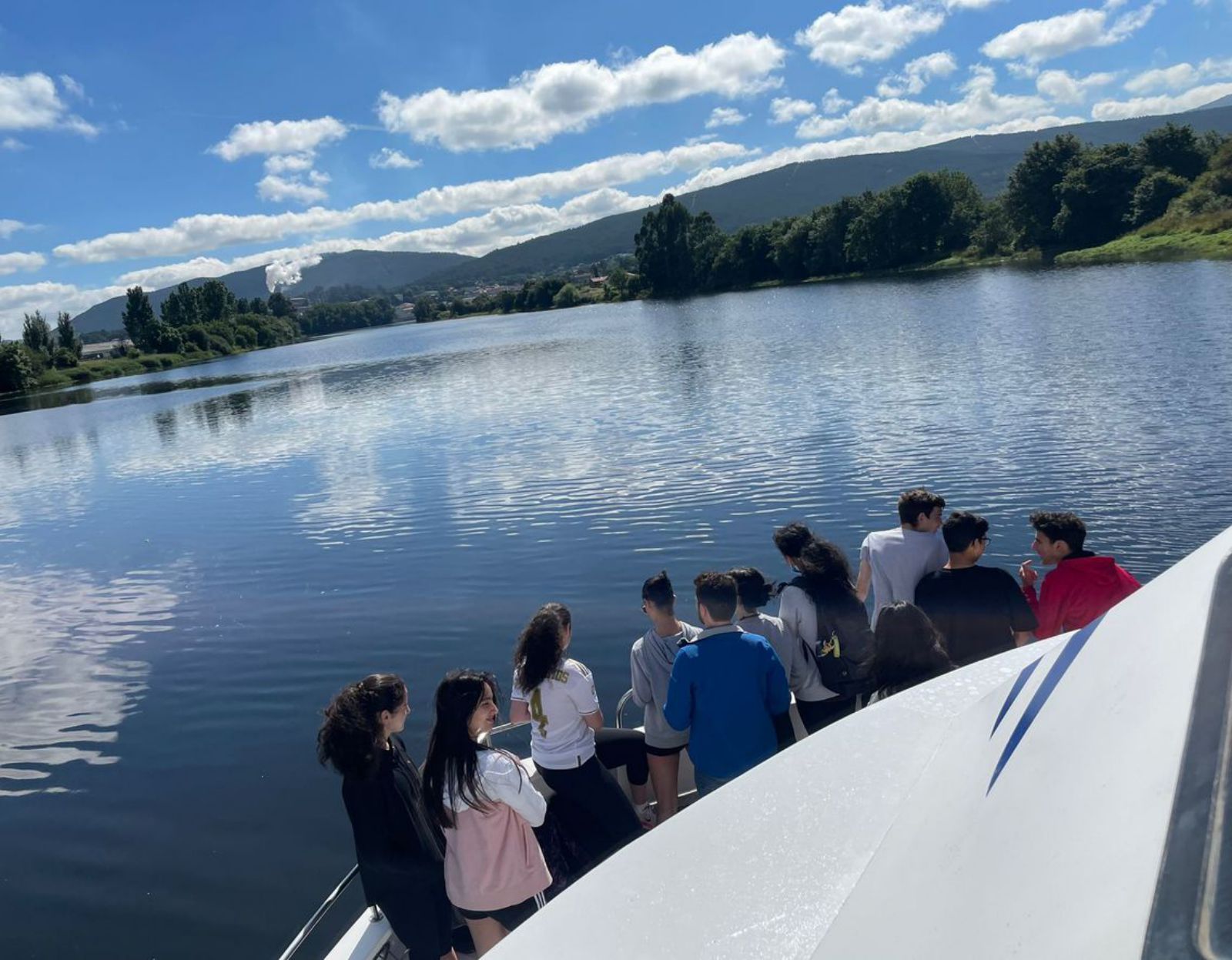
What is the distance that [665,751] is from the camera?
5.21 m

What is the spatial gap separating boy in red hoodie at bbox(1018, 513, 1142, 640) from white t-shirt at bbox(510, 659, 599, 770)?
2813mm

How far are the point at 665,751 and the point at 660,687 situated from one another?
0.37 meters

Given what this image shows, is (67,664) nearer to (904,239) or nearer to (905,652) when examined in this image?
(905,652)

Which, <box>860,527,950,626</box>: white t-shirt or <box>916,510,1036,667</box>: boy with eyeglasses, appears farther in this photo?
<box>860,527,950,626</box>: white t-shirt

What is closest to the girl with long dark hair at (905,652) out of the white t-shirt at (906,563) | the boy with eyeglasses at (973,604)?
the boy with eyeglasses at (973,604)

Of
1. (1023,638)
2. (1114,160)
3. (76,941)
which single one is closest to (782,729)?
(1023,638)

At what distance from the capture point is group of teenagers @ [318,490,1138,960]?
3.94 meters

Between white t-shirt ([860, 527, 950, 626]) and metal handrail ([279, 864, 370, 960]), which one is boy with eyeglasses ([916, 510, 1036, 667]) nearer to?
white t-shirt ([860, 527, 950, 626])

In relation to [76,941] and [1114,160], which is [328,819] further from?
[1114,160]

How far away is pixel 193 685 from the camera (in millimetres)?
11312

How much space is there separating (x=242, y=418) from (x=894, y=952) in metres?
41.2

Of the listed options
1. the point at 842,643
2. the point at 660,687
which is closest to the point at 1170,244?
the point at 842,643

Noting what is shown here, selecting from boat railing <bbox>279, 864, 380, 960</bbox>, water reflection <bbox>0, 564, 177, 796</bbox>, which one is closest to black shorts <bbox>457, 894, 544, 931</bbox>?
boat railing <bbox>279, 864, 380, 960</bbox>

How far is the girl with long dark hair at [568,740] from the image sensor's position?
15.7ft
